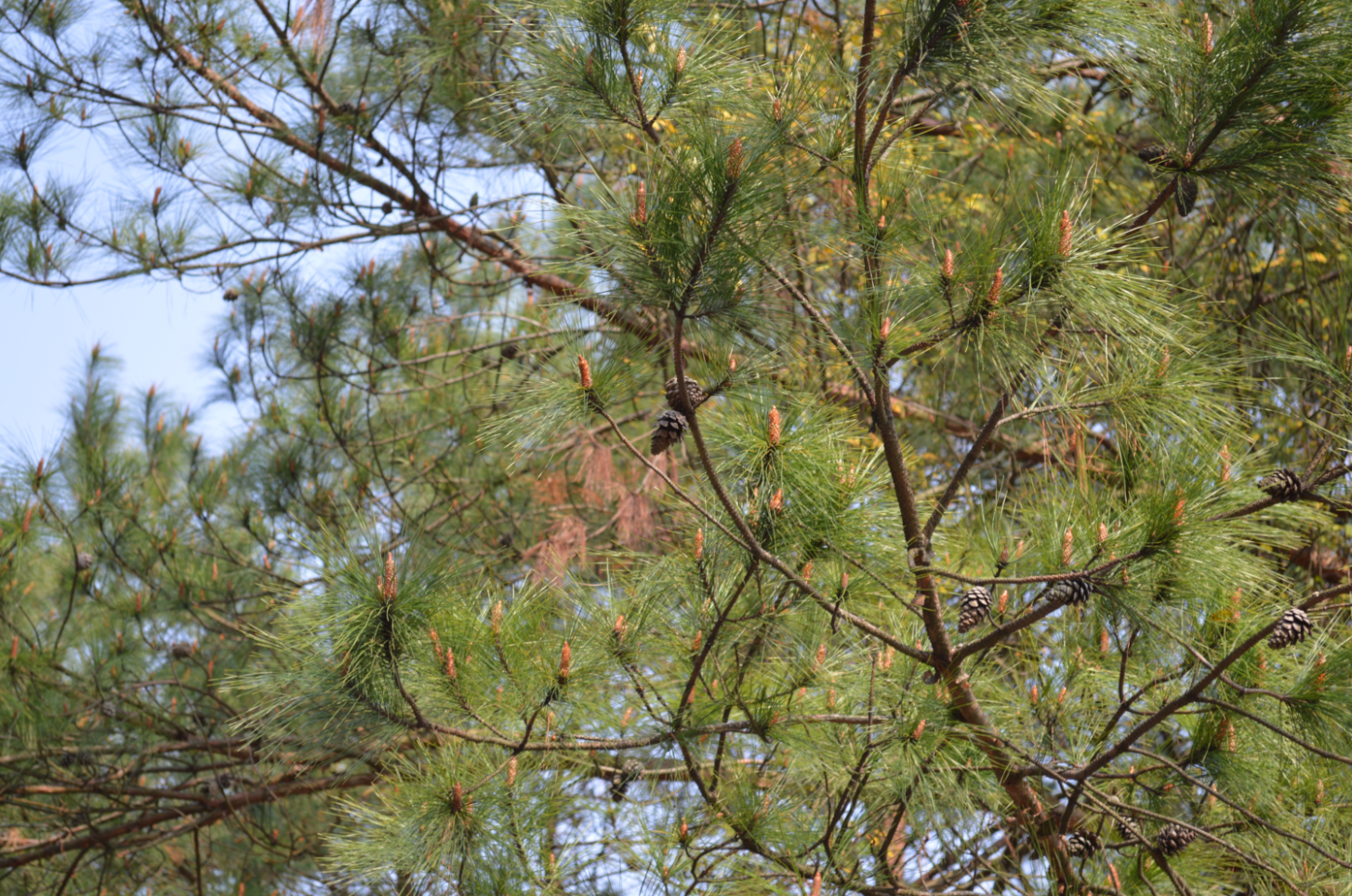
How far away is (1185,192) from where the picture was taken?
68.4 inches

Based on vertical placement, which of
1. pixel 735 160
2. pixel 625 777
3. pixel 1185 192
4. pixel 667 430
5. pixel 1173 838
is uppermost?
pixel 1185 192

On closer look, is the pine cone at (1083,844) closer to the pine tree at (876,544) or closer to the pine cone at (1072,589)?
the pine tree at (876,544)

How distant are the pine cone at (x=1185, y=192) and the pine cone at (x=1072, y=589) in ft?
2.01

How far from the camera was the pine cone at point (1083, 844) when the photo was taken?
211 cm

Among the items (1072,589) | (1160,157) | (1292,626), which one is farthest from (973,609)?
(1160,157)

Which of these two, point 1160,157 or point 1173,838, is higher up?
point 1160,157

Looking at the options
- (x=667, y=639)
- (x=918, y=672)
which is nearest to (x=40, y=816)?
(x=667, y=639)

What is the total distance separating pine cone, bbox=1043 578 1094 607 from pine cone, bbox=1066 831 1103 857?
0.69 metres

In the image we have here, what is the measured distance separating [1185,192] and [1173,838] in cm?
116

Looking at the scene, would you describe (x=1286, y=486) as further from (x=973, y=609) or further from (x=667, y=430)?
(x=667, y=430)

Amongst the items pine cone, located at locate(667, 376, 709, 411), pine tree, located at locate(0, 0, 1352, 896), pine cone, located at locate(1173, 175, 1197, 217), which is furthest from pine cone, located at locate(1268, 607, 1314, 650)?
pine cone, located at locate(667, 376, 709, 411)

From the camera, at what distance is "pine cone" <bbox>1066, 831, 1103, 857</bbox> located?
2105 mm

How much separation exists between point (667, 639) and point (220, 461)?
10.3 feet

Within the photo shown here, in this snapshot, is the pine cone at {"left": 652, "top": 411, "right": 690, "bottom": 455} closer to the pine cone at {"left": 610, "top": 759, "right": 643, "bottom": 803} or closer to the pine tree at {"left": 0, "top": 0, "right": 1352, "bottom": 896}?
the pine tree at {"left": 0, "top": 0, "right": 1352, "bottom": 896}
